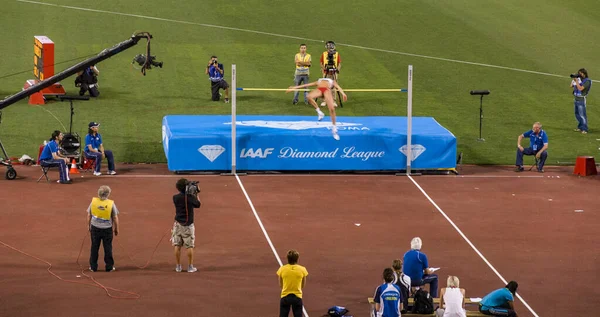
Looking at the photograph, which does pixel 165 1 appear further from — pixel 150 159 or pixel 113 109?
pixel 150 159

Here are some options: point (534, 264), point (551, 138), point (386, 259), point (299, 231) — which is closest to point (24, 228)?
point (299, 231)

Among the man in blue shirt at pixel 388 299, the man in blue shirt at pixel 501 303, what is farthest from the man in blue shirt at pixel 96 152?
the man in blue shirt at pixel 501 303

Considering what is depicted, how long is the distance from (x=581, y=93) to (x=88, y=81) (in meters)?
15.8

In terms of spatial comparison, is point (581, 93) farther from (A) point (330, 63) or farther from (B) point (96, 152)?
(B) point (96, 152)

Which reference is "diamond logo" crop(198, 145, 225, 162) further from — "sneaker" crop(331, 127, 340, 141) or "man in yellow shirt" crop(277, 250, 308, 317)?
"man in yellow shirt" crop(277, 250, 308, 317)

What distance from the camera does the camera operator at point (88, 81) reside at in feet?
121

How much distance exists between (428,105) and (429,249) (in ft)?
51.3

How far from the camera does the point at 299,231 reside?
24562 millimetres

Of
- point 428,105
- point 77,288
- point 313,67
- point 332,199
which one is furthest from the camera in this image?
point 313,67

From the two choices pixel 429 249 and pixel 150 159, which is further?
pixel 150 159

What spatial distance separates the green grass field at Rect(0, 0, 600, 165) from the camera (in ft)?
116

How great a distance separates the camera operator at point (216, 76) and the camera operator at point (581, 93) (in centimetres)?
1102

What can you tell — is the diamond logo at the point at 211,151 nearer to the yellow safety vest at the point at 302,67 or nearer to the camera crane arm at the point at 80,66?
the camera crane arm at the point at 80,66

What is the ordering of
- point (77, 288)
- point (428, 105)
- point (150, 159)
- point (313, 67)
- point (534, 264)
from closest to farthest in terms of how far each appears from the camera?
point (77, 288) → point (534, 264) → point (150, 159) → point (428, 105) → point (313, 67)
